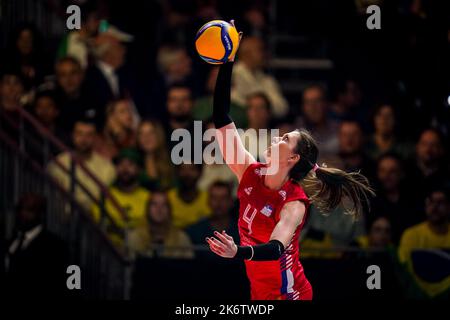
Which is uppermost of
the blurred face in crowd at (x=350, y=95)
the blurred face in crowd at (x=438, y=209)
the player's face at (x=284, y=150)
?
the blurred face in crowd at (x=350, y=95)

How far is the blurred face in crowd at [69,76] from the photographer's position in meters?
10.9

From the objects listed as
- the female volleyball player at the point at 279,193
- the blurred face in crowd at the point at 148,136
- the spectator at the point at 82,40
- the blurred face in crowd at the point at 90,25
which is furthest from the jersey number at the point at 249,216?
the blurred face in crowd at the point at 90,25

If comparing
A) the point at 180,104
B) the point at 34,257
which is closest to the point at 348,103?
the point at 180,104

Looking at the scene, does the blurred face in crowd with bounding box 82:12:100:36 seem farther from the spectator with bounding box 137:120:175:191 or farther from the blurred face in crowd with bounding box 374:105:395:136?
the blurred face in crowd with bounding box 374:105:395:136

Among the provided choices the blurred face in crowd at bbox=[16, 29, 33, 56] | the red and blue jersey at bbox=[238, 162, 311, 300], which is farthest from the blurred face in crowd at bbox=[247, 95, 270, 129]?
the red and blue jersey at bbox=[238, 162, 311, 300]

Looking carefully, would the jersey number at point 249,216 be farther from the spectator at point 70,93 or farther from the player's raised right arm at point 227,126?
the spectator at point 70,93

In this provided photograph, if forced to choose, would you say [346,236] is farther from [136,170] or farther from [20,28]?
[20,28]

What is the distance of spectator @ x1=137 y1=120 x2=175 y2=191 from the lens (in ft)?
34.8

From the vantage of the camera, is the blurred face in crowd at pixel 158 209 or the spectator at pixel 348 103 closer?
the blurred face in crowd at pixel 158 209

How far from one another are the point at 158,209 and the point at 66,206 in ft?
3.06

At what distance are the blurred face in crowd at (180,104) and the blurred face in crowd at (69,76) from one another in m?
0.98

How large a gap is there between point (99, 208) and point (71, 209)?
0.28 meters

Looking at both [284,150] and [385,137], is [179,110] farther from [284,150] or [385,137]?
[284,150]
